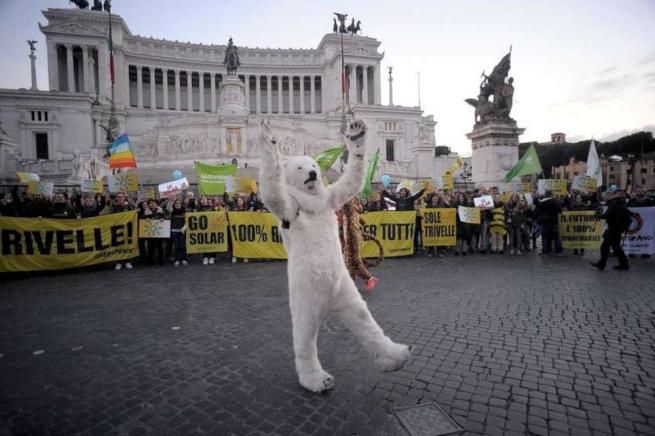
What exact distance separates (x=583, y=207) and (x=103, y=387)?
1397 centimetres

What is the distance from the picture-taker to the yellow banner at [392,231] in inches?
443

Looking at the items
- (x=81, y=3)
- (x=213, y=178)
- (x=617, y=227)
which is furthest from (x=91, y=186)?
(x=81, y=3)

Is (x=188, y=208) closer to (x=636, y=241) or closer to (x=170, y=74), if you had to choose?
(x=636, y=241)

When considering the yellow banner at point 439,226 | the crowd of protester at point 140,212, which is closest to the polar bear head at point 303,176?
the crowd of protester at point 140,212

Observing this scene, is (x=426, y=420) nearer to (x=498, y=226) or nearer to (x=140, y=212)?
(x=498, y=226)

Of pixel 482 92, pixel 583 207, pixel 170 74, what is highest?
pixel 170 74

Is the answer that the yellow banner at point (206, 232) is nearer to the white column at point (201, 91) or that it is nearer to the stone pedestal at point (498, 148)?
the stone pedestal at point (498, 148)

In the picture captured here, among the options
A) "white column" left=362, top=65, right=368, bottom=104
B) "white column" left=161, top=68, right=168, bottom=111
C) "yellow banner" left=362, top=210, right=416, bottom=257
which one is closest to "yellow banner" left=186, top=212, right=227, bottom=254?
"yellow banner" left=362, top=210, right=416, bottom=257

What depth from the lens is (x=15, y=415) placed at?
3107mm

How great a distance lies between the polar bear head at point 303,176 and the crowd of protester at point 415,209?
25.8 feet

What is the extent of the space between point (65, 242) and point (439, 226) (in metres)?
10.7

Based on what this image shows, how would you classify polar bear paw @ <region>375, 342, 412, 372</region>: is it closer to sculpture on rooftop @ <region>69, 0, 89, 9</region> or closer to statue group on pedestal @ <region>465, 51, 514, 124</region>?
statue group on pedestal @ <region>465, 51, 514, 124</region>

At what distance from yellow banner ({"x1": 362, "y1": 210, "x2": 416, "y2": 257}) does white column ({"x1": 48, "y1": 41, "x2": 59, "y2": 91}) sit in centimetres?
6822

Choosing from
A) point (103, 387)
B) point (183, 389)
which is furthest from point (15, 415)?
point (183, 389)
